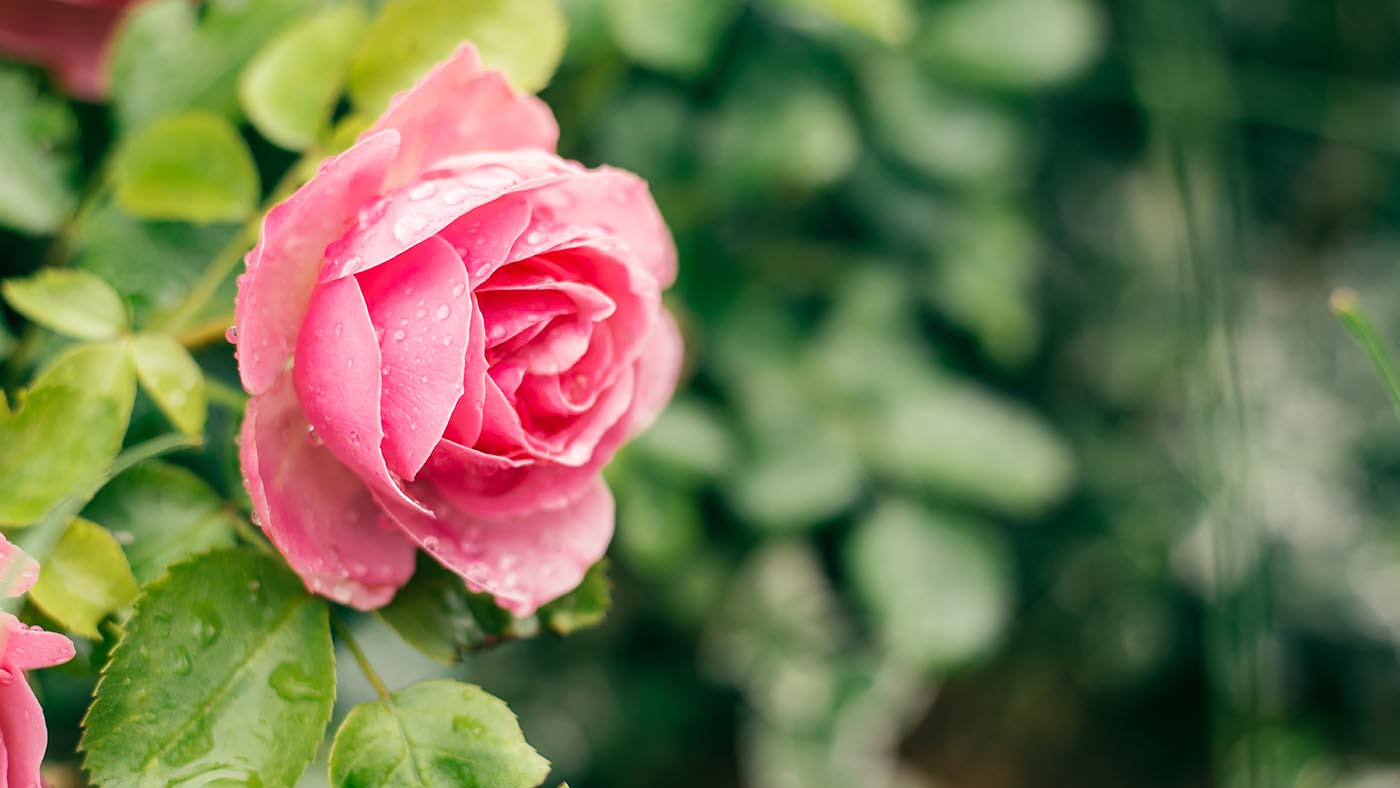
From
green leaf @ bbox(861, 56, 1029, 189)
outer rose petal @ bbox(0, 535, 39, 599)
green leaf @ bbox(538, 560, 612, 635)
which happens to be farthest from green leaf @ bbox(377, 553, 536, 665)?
green leaf @ bbox(861, 56, 1029, 189)

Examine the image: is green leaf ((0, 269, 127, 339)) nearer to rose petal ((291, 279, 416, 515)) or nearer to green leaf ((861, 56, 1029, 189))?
rose petal ((291, 279, 416, 515))

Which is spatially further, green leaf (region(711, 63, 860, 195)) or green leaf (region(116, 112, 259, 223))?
green leaf (region(711, 63, 860, 195))

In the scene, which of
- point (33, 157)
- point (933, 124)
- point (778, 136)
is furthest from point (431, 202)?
point (933, 124)

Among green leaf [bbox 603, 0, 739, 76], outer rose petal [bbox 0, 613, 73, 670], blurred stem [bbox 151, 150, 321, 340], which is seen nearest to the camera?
outer rose petal [bbox 0, 613, 73, 670]

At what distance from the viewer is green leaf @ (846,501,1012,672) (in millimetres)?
765

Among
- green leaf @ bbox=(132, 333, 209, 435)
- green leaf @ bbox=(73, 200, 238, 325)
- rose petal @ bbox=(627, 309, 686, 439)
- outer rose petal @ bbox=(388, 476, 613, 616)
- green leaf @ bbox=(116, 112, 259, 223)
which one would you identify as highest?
green leaf @ bbox=(116, 112, 259, 223)

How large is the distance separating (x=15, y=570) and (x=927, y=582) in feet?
2.04

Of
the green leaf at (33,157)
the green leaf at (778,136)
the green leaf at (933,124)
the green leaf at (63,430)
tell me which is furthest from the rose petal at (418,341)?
the green leaf at (933,124)

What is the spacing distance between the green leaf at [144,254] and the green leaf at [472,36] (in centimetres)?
10

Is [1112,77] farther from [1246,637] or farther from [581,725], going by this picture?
[581,725]

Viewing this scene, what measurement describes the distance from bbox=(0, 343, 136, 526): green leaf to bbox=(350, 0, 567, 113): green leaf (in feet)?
0.47

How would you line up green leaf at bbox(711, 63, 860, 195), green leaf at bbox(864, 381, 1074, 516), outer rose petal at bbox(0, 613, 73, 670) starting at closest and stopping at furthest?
outer rose petal at bbox(0, 613, 73, 670)
green leaf at bbox(711, 63, 860, 195)
green leaf at bbox(864, 381, 1074, 516)

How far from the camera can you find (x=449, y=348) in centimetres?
29

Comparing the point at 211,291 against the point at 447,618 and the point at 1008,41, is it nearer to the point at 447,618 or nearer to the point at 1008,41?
the point at 447,618
